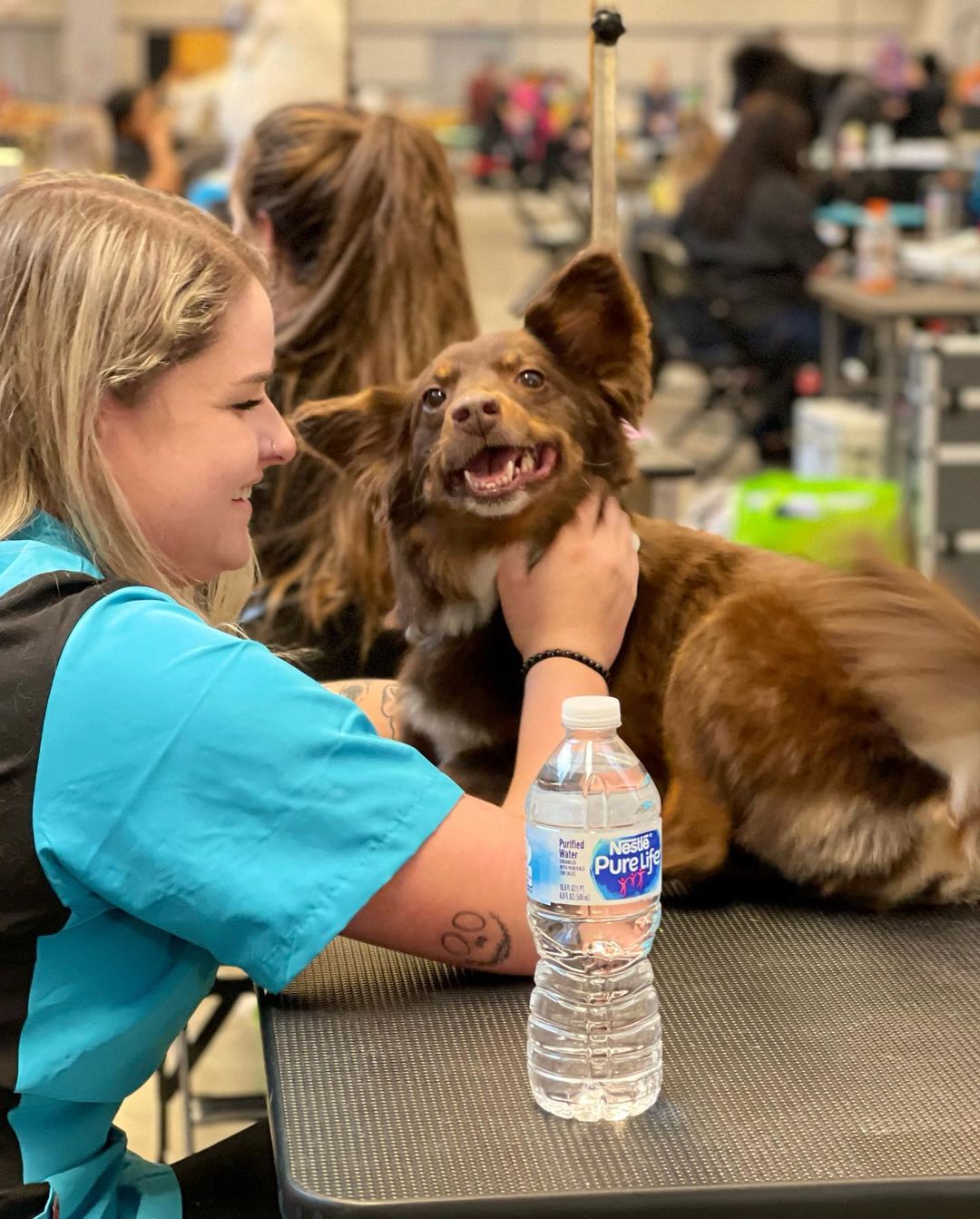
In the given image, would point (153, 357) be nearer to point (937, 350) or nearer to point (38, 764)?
point (38, 764)

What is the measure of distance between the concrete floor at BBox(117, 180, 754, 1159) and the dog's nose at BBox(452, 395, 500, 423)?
0.24 metres

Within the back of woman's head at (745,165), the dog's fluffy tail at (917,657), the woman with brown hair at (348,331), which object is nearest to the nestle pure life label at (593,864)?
the dog's fluffy tail at (917,657)

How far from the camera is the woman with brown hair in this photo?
86.6 inches

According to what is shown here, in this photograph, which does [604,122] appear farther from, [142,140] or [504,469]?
[142,140]

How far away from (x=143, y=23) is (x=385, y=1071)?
2390cm

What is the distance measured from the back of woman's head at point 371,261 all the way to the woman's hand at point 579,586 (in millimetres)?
667

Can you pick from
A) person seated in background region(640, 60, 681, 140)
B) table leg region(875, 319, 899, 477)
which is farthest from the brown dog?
person seated in background region(640, 60, 681, 140)

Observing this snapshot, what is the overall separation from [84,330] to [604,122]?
3.23ft

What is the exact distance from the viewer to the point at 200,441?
4.16ft

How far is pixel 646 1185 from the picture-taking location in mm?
986

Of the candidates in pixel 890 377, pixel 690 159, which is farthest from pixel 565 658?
pixel 690 159

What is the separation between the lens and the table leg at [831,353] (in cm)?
672

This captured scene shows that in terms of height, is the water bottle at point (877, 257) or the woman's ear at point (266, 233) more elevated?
the woman's ear at point (266, 233)

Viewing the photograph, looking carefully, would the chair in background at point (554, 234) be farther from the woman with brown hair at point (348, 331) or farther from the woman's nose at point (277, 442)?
the woman's nose at point (277, 442)
